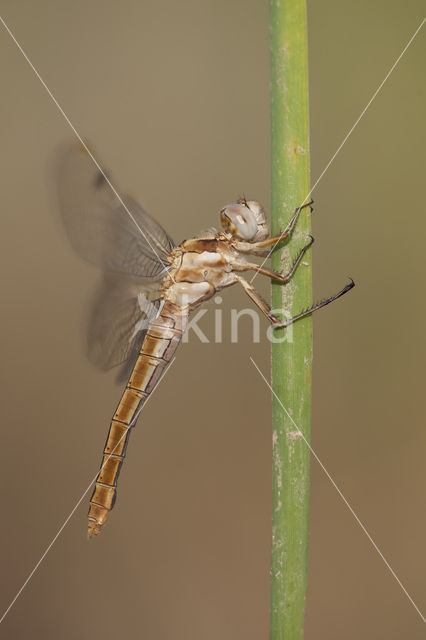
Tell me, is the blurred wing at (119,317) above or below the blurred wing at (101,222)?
below

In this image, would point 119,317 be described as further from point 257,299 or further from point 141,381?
point 257,299

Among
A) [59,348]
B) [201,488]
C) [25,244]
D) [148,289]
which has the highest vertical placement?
[25,244]

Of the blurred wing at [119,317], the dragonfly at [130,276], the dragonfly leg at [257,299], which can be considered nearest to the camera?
the dragonfly leg at [257,299]

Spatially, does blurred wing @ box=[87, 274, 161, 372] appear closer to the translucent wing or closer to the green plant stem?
the translucent wing

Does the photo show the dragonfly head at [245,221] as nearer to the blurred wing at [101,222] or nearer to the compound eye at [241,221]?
the compound eye at [241,221]

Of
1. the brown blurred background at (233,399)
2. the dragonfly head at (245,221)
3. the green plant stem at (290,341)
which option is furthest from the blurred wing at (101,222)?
the brown blurred background at (233,399)

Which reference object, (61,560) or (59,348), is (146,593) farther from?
(59,348)

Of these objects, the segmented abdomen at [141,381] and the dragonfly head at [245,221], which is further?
the segmented abdomen at [141,381]

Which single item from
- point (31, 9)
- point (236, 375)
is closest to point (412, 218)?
point (236, 375)
